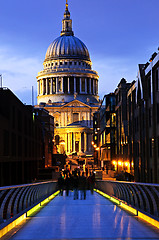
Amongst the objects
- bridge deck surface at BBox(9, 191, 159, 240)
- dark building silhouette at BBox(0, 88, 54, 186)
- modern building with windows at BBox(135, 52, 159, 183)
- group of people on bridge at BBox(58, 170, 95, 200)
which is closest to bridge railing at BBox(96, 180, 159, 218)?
bridge deck surface at BBox(9, 191, 159, 240)

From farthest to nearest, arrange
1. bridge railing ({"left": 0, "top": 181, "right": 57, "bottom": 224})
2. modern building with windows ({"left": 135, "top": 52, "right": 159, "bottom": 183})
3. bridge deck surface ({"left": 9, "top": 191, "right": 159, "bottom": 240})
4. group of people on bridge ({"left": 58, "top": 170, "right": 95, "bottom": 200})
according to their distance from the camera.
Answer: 1. modern building with windows ({"left": 135, "top": 52, "right": 159, "bottom": 183})
2. group of people on bridge ({"left": 58, "top": 170, "right": 95, "bottom": 200})
3. bridge railing ({"left": 0, "top": 181, "right": 57, "bottom": 224})
4. bridge deck surface ({"left": 9, "top": 191, "right": 159, "bottom": 240})

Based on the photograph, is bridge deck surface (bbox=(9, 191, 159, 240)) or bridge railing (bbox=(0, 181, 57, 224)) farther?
bridge railing (bbox=(0, 181, 57, 224))

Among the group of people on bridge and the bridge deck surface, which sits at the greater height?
the group of people on bridge

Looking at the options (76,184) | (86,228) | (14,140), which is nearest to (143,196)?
(86,228)

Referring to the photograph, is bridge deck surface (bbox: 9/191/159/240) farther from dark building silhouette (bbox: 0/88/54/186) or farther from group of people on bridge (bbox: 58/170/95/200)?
dark building silhouette (bbox: 0/88/54/186)

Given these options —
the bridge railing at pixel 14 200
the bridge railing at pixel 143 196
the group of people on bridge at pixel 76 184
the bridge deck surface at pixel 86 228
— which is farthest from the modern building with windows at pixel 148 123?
the bridge deck surface at pixel 86 228

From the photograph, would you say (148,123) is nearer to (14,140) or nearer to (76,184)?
(14,140)

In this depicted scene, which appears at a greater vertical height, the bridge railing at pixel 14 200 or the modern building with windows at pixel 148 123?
the modern building with windows at pixel 148 123

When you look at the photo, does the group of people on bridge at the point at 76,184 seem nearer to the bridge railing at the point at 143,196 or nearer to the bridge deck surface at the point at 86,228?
the bridge railing at the point at 143,196

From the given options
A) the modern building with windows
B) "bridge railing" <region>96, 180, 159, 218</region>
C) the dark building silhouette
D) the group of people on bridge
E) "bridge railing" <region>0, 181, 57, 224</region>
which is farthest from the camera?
the dark building silhouette

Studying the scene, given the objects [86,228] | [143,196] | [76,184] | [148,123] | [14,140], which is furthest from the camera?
[14,140]

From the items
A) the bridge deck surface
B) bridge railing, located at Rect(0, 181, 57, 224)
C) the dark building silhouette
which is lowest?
the bridge deck surface

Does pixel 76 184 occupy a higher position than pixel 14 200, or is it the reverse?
pixel 76 184

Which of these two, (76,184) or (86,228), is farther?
(76,184)
